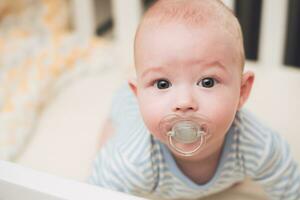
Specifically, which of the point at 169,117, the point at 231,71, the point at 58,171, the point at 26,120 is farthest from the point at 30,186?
the point at 26,120

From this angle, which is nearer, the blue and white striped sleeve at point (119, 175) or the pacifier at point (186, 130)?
the pacifier at point (186, 130)

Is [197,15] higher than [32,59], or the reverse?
[197,15]

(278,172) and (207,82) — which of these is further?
(278,172)

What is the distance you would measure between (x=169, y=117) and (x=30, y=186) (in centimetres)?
19

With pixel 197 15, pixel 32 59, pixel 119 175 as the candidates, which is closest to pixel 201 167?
pixel 119 175

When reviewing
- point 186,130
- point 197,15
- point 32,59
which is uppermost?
point 197,15

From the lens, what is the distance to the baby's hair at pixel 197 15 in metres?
0.66

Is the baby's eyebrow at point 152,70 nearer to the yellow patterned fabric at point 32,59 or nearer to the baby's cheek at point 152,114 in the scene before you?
the baby's cheek at point 152,114

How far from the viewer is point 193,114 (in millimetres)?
636

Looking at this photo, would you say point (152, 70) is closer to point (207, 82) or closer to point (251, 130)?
point (207, 82)

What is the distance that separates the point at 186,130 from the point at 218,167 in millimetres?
174

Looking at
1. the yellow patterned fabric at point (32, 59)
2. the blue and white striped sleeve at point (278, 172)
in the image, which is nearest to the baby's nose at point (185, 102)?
the blue and white striped sleeve at point (278, 172)

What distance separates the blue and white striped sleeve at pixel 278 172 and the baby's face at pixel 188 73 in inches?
6.2

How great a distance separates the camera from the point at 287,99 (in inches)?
45.1
